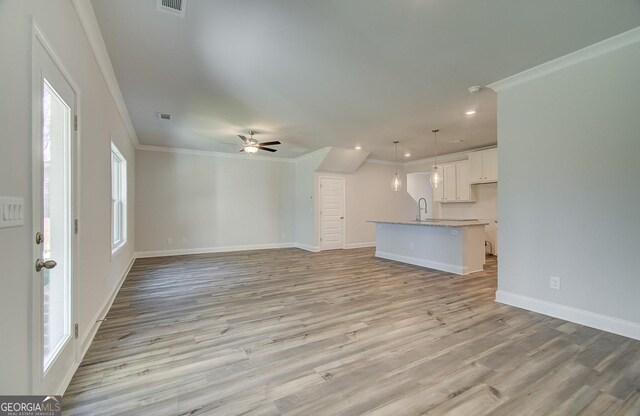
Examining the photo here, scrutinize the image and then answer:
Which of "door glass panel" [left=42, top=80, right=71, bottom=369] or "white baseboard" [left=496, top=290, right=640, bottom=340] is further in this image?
"white baseboard" [left=496, top=290, right=640, bottom=340]

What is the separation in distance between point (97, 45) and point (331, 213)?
19.7ft

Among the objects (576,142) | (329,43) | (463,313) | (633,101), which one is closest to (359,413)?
(463,313)

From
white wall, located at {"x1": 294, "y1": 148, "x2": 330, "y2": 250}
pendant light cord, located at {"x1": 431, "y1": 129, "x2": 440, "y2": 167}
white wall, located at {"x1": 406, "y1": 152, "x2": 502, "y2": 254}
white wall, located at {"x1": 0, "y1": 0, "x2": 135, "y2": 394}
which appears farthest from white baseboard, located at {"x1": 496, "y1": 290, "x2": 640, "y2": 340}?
white wall, located at {"x1": 294, "y1": 148, "x2": 330, "y2": 250}

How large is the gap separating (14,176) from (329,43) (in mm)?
2367

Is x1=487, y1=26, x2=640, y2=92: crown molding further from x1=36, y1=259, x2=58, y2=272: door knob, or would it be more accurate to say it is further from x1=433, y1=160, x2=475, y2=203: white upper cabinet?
x1=36, y1=259, x2=58, y2=272: door knob

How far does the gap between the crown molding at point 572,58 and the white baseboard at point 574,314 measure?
2461mm

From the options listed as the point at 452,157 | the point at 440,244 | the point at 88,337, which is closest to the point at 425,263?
the point at 440,244

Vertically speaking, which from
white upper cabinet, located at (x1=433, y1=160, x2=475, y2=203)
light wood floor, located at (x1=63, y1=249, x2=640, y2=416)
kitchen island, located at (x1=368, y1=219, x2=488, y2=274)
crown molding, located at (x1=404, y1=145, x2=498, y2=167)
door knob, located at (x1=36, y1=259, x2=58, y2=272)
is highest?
crown molding, located at (x1=404, y1=145, x2=498, y2=167)

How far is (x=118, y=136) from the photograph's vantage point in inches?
156

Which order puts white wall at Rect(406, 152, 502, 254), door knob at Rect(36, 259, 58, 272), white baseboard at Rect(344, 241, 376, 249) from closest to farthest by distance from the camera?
1. door knob at Rect(36, 259, 58, 272)
2. white wall at Rect(406, 152, 502, 254)
3. white baseboard at Rect(344, 241, 376, 249)

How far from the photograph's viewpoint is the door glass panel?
1754 millimetres

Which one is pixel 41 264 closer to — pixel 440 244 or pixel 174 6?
pixel 174 6

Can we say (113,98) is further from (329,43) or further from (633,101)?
(633,101)

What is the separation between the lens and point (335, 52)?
268 centimetres
